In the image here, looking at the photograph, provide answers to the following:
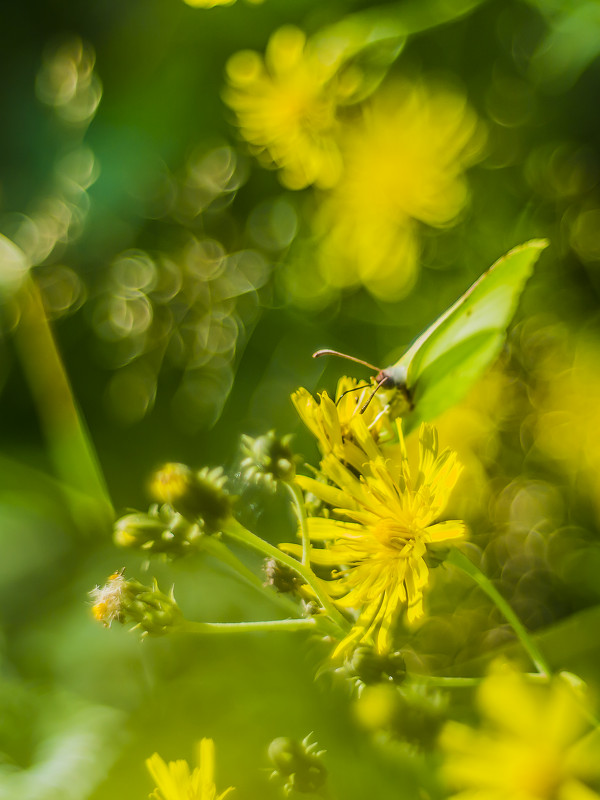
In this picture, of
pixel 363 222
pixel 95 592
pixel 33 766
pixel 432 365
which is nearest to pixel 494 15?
pixel 363 222

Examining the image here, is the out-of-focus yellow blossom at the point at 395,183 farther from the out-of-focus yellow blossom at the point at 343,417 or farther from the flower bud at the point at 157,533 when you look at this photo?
the flower bud at the point at 157,533

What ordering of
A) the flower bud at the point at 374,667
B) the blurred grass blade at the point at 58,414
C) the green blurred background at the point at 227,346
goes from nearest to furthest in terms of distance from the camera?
the flower bud at the point at 374,667, the green blurred background at the point at 227,346, the blurred grass blade at the point at 58,414

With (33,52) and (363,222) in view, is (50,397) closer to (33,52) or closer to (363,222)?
(363,222)

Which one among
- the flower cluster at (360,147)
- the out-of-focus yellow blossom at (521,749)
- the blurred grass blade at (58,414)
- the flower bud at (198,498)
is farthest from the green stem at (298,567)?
the flower cluster at (360,147)

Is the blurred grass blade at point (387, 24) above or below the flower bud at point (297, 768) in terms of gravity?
above

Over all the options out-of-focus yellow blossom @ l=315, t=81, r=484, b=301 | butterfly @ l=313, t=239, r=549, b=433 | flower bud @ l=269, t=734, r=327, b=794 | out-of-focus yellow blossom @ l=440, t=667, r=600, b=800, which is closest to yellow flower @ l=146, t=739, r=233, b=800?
flower bud @ l=269, t=734, r=327, b=794

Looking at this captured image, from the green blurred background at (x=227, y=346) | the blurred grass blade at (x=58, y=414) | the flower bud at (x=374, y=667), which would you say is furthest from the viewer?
the blurred grass blade at (x=58, y=414)

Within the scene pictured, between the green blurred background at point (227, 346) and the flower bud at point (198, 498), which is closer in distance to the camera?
the flower bud at point (198, 498)
